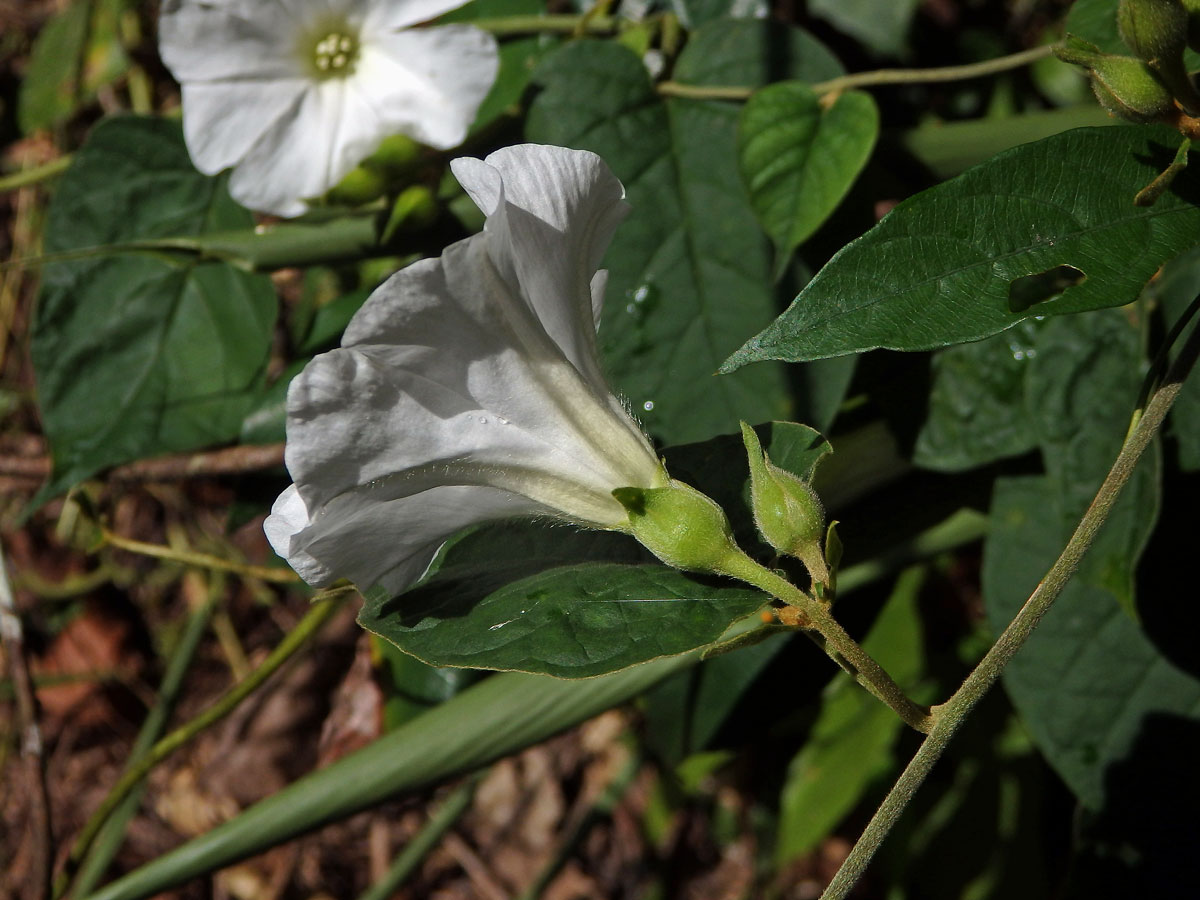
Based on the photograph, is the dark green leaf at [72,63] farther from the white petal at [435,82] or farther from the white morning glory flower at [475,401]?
the white morning glory flower at [475,401]

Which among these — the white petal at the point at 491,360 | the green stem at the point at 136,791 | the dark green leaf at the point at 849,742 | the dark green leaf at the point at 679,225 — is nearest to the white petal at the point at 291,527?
the white petal at the point at 491,360

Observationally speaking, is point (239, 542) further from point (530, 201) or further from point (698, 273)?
point (530, 201)

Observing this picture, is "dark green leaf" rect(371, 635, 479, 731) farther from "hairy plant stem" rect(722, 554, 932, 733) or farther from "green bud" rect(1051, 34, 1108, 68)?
"green bud" rect(1051, 34, 1108, 68)

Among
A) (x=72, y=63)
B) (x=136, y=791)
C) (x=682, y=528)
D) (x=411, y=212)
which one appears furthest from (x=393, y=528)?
(x=72, y=63)

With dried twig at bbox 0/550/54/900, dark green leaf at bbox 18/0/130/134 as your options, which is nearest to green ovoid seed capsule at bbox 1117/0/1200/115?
dried twig at bbox 0/550/54/900

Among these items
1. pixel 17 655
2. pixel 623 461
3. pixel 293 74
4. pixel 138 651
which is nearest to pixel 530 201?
pixel 623 461
